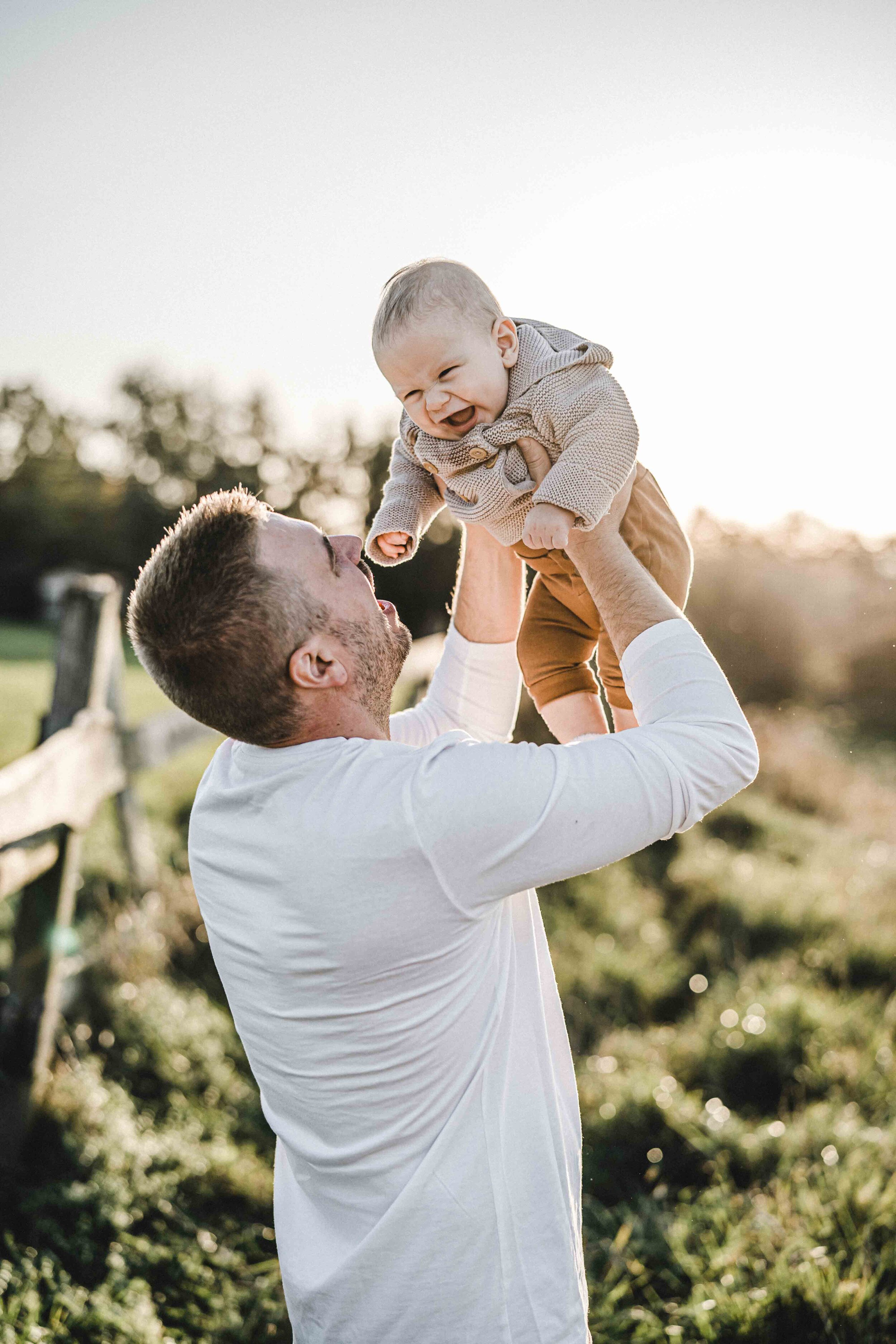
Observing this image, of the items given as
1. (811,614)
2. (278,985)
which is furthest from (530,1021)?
(811,614)

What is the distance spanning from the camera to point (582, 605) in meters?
2.13

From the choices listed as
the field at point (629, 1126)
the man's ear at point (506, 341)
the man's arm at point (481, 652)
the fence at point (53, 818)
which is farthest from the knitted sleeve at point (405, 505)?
the field at point (629, 1126)

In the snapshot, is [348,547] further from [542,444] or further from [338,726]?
[542,444]

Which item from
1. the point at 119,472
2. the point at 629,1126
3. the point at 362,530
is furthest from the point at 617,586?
the point at 119,472

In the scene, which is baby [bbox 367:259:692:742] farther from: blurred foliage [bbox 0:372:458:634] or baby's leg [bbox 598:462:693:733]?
blurred foliage [bbox 0:372:458:634]

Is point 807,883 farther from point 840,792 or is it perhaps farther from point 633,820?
point 633,820

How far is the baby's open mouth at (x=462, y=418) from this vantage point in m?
1.98

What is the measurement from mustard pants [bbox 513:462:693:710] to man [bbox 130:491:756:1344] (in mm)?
287

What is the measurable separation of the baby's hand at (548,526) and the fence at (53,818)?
79.5 inches

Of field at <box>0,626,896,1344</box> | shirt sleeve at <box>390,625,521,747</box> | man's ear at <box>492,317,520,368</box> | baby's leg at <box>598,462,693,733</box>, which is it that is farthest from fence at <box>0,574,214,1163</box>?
man's ear at <box>492,317,520,368</box>

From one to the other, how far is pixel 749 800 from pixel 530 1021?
326 inches

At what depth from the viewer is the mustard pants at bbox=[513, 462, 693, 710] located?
201 cm

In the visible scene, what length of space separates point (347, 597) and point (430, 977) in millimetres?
725

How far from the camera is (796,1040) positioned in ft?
14.8
